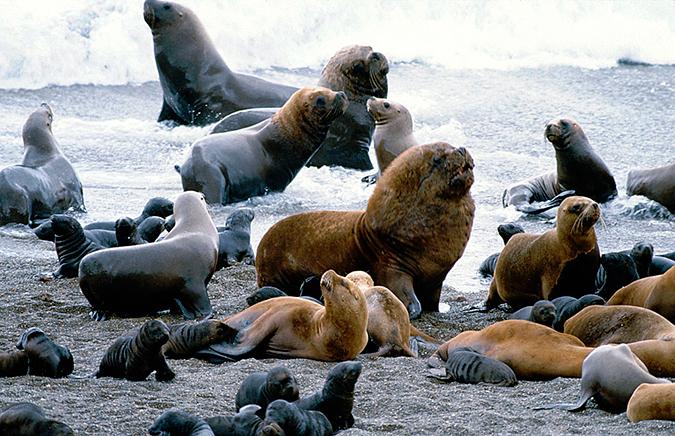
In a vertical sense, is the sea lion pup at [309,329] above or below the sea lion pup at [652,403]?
below

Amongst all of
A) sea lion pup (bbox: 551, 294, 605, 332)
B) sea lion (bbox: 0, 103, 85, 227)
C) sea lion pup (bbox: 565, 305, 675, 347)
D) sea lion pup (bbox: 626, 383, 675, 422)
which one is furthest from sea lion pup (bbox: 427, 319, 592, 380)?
sea lion (bbox: 0, 103, 85, 227)

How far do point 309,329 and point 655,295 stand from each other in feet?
6.04

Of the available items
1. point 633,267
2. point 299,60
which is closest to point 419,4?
point 299,60

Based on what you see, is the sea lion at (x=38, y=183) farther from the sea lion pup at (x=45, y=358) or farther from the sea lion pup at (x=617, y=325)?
the sea lion pup at (x=617, y=325)

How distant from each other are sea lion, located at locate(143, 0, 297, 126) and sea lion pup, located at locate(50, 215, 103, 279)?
22.0 ft

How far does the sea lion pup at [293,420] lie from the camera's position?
421cm

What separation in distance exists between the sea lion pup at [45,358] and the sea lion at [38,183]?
16.1 feet

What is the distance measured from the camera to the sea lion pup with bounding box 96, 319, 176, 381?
5.20 meters

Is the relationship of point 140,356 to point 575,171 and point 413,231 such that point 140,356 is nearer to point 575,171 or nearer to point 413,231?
point 413,231

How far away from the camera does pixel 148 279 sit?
23.6 feet

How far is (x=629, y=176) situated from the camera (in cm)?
1201

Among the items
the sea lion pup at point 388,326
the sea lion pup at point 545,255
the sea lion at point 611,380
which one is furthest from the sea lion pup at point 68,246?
the sea lion at point 611,380

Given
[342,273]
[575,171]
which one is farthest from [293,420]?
[575,171]

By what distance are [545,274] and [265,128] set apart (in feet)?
16.2
